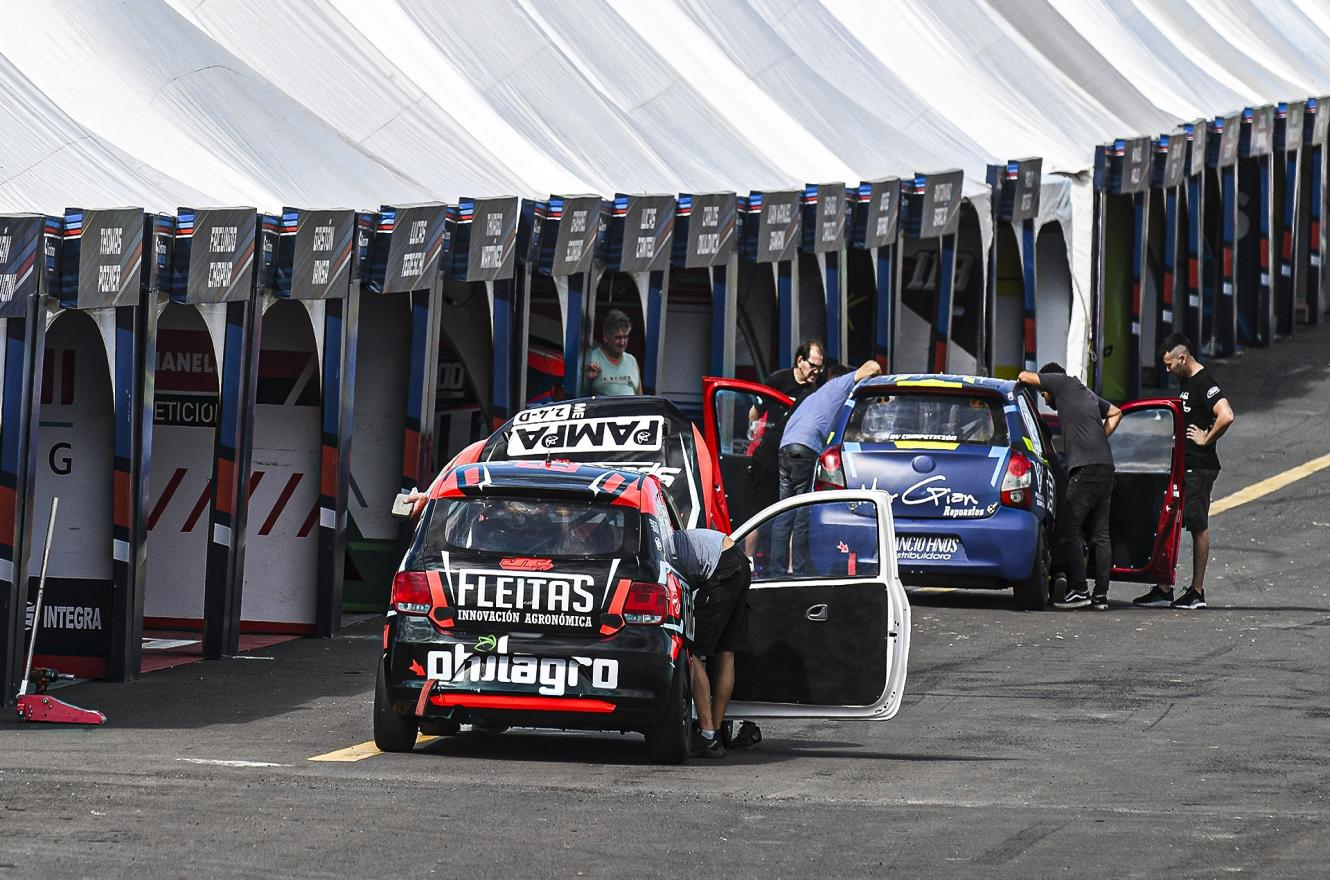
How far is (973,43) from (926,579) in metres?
16.5

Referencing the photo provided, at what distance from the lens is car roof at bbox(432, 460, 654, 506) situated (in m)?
11.4

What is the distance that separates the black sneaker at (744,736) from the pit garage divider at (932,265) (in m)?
14.1

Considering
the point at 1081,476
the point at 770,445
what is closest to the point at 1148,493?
the point at 1081,476

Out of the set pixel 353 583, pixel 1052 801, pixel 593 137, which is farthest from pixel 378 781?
pixel 593 137

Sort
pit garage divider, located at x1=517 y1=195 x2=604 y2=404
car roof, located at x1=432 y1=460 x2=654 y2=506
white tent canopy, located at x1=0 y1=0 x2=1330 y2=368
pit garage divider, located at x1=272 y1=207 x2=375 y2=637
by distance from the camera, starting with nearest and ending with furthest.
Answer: car roof, located at x1=432 y1=460 x2=654 y2=506
white tent canopy, located at x1=0 y1=0 x2=1330 y2=368
pit garage divider, located at x1=272 y1=207 x2=375 y2=637
pit garage divider, located at x1=517 y1=195 x2=604 y2=404

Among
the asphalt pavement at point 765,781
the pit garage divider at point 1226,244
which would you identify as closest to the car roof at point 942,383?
the asphalt pavement at point 765,781

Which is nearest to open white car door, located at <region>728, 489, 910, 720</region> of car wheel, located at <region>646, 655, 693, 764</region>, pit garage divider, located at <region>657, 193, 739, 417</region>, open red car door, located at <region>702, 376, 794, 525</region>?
car wheel, located at <region>646, 655, 693, 764</region>

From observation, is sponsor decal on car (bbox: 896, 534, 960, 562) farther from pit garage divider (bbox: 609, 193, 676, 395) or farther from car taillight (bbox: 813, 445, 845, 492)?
pit garage divider (bbox: 609, 193, 676, 395)

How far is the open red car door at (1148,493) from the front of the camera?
1825 centimetres

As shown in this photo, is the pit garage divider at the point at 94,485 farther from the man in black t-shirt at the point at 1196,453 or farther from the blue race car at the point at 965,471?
the man in black t-shirt at the point at 1196,453

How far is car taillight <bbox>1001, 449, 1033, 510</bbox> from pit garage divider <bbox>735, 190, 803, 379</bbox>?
5264 mm

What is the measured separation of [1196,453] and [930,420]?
199 centimetres

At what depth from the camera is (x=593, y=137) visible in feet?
71.1

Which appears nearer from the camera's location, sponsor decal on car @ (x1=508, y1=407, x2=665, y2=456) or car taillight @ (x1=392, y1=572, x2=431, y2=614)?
car taillight @ (x1=392, y1=572, x2=431, y2=614)
